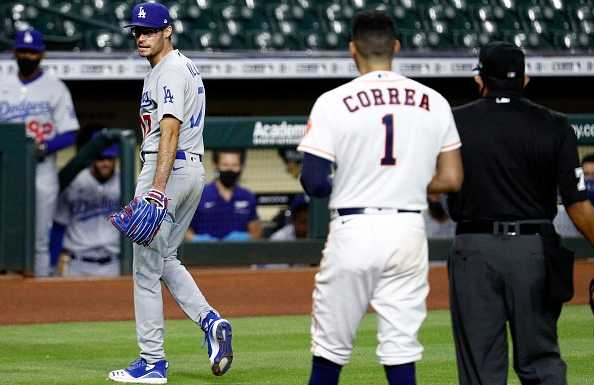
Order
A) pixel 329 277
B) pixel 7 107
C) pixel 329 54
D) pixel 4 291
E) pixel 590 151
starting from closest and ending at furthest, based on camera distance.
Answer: pixel 329 277, pixel 4 291, pixel 7 107, pixel 590 151, pixel 329 54

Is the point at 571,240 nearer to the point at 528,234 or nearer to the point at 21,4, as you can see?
the point at 528,234

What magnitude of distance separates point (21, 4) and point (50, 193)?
5.74 metres

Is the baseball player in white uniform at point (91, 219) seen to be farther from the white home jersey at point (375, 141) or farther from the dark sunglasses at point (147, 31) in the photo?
the white home jersey at point (375, 141)

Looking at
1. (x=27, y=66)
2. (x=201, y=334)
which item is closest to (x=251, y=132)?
(x=27, y=66)

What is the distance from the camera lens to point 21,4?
14188 mm

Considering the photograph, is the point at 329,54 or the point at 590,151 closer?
the point at 590,151

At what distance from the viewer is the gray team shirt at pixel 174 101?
16.7 feet

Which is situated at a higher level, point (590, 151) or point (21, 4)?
point (21, 4)

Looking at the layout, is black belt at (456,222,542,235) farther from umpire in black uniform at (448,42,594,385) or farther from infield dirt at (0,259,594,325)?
infield dirt at (0,259,594,325)

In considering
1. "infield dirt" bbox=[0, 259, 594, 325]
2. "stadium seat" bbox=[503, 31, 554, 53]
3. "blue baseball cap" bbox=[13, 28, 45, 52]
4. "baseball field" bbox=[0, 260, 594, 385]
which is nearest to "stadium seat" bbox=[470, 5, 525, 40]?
"stadium seat" bbox=[503, 31, 554, 53]

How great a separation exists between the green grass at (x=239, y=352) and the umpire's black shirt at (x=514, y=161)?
55.1 inches

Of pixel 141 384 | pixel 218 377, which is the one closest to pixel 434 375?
pixel 218 377

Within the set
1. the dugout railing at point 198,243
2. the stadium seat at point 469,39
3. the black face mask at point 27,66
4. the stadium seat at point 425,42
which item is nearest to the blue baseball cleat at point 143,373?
the dugout railing at point 198,243

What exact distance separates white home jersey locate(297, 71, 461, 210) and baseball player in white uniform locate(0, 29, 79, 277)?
18.1 ft
